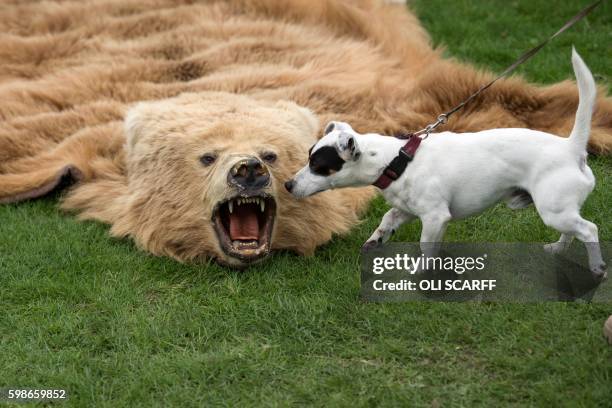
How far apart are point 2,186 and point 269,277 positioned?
1986 millimetres

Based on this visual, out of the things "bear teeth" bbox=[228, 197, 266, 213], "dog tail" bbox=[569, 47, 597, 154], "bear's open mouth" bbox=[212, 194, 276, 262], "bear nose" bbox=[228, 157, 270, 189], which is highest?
"dog tail" bbox=[569, 47, 597, 154]

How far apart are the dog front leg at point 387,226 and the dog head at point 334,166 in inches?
10.3

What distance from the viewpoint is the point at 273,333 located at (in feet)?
12.8

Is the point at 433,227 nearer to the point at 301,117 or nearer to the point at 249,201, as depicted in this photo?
the point at 249,201

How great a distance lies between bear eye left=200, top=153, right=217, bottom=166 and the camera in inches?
182

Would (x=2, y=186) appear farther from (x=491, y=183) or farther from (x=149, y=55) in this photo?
(x=491, y=183)

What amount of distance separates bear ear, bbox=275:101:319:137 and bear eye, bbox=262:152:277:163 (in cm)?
43

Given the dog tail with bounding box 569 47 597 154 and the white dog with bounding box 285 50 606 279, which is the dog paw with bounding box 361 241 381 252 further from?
the dog tail with bounding box 569 47 597 154

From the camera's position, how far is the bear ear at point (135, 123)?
5000mm

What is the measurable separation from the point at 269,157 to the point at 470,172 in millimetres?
1265

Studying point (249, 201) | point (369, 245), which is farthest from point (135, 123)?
point (369, 245)

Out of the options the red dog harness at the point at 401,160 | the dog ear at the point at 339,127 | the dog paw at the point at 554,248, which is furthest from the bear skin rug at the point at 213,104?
the dog paw at the point at 554,248

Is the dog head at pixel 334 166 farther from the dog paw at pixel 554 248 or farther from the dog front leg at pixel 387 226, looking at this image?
the dog paw at pixel 554 248

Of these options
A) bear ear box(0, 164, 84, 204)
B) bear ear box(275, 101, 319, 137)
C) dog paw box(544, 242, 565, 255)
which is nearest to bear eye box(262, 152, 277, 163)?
bear ear box(275, 101, 319, 137)
